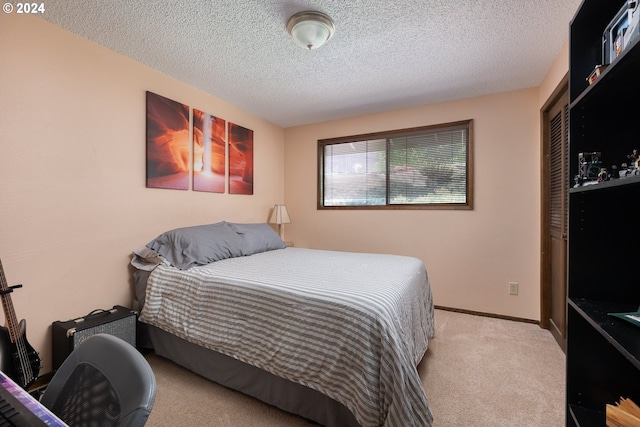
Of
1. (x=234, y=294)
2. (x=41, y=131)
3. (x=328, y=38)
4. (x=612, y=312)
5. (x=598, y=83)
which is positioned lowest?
(x=234, y=294)

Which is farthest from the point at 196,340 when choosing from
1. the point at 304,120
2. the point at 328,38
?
the point at 304,120

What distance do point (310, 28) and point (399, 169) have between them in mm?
2142

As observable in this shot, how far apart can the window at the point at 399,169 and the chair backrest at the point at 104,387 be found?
323cm

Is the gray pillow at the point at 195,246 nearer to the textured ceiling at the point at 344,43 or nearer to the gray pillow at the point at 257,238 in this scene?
Answer: the gray pillow at the point at 257,238

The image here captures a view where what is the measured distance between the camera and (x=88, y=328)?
182 centimetres

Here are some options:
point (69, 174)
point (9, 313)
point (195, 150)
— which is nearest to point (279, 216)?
point (195, 150)

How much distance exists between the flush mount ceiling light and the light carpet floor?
240 centimetres

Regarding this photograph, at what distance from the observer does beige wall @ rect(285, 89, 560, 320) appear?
2904 mm

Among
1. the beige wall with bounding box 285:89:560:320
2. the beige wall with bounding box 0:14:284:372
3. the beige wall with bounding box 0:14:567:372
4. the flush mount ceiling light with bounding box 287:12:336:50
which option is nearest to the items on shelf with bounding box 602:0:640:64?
the flush mount ceiling light with bounding box 287:12:336:50

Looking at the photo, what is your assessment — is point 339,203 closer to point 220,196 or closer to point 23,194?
point 220,196

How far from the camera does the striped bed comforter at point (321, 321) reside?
4.05 ft

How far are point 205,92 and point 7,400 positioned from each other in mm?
3004

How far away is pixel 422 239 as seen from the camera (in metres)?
3.38

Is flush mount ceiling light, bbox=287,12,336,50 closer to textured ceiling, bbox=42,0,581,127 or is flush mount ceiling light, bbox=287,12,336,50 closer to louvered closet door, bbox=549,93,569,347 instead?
textured ceiling, bbox=42,0,581,127
